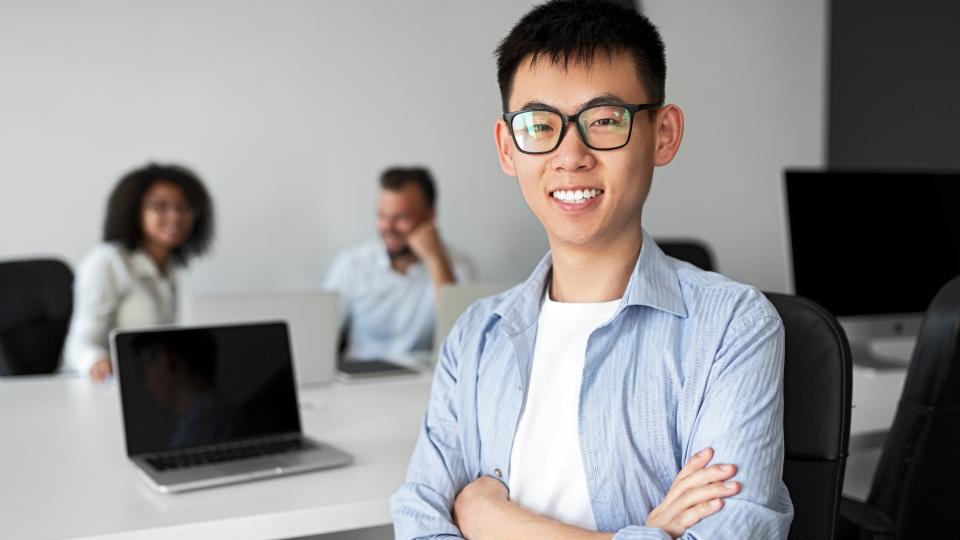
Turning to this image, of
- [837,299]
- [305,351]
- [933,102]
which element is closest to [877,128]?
[933,102]

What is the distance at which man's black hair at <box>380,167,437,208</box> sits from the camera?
156 inches

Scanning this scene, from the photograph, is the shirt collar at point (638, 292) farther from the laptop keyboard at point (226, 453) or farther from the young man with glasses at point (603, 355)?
the laptop keyboard at point (226, 453)

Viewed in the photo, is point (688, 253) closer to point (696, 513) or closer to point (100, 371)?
point (100, 371)

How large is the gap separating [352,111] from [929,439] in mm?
3233

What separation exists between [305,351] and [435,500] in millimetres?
1245

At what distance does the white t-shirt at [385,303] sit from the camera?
13.1 ft

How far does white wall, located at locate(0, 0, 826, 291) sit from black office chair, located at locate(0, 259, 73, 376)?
2.48 feet

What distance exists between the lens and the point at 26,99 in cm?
→ 395

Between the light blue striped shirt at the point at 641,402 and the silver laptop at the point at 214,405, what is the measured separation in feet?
1.31

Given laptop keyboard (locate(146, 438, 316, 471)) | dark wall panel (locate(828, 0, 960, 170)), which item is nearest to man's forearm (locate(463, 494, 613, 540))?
laptop keyboard (locate(146, 438, 316, 471))

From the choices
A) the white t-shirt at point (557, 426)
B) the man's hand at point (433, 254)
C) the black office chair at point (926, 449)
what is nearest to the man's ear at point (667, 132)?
the white t-shirt at point (557, 426)

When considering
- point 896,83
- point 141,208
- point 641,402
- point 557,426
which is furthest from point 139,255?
point 896,83

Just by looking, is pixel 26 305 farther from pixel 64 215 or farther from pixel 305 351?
pixel 305 351

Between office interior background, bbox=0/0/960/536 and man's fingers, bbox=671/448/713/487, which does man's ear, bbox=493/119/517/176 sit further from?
office interior background, bbox=0/0/960/536
